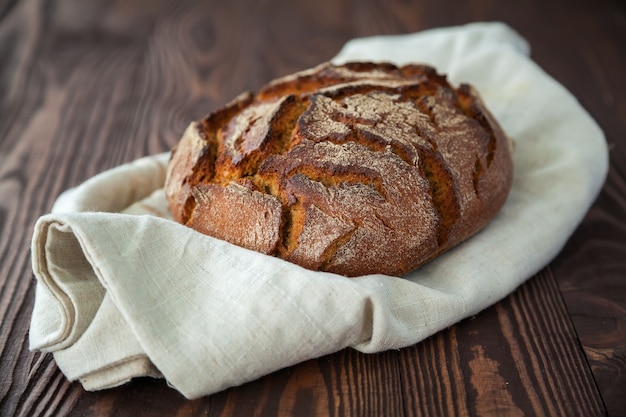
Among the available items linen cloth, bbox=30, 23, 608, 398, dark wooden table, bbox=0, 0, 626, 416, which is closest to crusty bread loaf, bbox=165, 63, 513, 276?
linen cloth, bbox=30, 23, 608, 398

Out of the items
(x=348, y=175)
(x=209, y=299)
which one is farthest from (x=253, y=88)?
(x=209, y=299)

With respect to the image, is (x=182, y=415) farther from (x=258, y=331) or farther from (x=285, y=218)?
(x=285, y=218)

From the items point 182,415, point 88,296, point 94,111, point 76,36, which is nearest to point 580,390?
point 182,415

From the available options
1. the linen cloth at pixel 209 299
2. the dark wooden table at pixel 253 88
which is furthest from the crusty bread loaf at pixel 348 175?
the dark wooden table at pixel 253 88

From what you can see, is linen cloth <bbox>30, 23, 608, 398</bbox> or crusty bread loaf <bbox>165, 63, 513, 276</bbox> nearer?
linen cloth <bbox>30, 23, 608, 398</bbox>

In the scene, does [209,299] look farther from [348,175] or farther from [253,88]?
[253,88]

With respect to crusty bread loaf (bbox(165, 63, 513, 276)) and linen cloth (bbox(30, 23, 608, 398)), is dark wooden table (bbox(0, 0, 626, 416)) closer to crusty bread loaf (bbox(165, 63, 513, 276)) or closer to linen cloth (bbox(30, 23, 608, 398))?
linen cloth (bbox(30, 23, 608, 398))

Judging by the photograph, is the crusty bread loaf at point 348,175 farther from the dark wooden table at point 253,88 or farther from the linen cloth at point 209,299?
the dark wooden table at point 253,88
